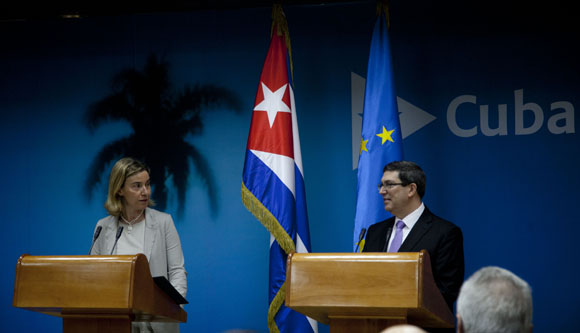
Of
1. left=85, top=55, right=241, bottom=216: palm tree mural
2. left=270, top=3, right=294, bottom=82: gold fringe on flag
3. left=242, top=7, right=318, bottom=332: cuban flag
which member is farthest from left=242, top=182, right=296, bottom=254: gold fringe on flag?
left=270, top=3, right=294, bottom=82: gold fringe on flag

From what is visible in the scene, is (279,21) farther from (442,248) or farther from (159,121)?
(442,248)

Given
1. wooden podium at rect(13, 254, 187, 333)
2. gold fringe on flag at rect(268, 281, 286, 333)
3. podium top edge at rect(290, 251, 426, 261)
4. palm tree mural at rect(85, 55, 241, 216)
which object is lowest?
gold fringe on flag at rect(268, 281, 286, 333)

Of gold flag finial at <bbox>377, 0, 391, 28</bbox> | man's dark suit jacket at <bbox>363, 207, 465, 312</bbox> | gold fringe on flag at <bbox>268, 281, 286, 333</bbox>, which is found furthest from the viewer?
gold flag finial at <bbox>377, 0, 391, 28</bbox>

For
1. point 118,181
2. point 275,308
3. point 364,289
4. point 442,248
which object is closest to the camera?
point 364,289

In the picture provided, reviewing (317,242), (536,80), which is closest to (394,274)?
(317,242)

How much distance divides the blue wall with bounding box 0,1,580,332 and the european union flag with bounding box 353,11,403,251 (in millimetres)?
481

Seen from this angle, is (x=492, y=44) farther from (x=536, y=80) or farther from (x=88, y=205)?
(x=88, y=205)

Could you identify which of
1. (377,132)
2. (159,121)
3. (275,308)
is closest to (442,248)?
(377,132)

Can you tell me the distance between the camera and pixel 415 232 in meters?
3.84

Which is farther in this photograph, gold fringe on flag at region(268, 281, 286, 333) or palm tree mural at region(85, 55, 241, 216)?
palm tree mural at region(85, 55, 241, 216)

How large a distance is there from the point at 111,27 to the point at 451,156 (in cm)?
299

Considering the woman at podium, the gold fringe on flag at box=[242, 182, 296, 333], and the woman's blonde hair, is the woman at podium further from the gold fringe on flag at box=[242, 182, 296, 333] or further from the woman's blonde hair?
the gold fringe on flag at box=[242, 182, 296, 333]

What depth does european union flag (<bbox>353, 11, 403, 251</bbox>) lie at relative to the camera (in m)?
4.75

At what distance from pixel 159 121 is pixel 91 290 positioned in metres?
2.71
